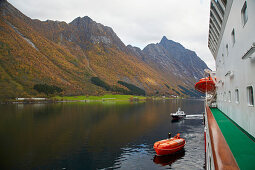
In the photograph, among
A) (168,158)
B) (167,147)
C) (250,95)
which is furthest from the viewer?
(167,147)

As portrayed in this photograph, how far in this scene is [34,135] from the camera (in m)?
40.9

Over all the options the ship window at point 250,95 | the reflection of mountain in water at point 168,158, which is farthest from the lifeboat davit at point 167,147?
the ship window at point 250,95

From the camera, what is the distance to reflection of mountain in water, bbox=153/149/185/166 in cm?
2556

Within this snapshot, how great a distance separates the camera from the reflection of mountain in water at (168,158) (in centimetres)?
2556

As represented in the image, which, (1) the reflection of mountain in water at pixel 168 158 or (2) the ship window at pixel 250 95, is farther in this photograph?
(1) the reflection of mountain in water at pixel 168 158

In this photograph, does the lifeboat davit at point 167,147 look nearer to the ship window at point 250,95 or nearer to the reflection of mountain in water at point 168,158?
the reflection of mountain in water at point 168,158

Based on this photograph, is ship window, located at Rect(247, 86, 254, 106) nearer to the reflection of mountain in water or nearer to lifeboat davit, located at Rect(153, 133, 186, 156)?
the reflection of mountain in water

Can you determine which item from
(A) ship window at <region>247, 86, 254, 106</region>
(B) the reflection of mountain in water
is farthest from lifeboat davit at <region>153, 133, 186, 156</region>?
(A) ship window at <region>247, 86, 254, 106</region>

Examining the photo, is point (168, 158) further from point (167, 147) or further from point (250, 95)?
point (250, 95)

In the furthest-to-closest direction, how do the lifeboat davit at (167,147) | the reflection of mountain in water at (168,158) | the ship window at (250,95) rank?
the lifeboat davit at (167,147)
the reflection of mountain in water at (168,158)
the ship window at (250,95)

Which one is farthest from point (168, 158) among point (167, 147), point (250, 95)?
point (250, 95)

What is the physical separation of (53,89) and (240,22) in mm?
199533

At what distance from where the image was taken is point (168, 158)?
26.9 m

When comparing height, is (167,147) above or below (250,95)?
below
